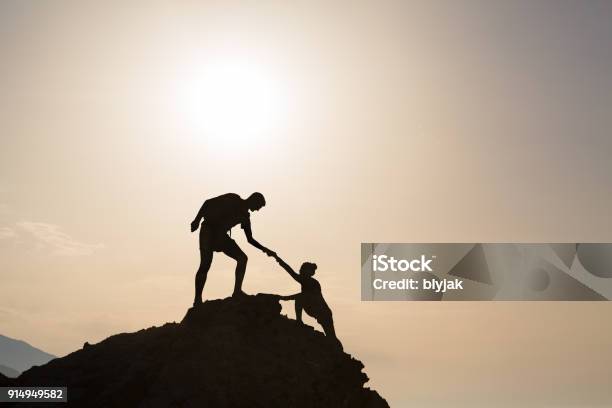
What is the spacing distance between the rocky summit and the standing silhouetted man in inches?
64.2

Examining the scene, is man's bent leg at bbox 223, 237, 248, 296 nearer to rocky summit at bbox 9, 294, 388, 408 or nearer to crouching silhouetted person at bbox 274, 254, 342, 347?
rocky summit at bbox 9, 294, 388, 408

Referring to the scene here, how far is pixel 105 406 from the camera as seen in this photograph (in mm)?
22000

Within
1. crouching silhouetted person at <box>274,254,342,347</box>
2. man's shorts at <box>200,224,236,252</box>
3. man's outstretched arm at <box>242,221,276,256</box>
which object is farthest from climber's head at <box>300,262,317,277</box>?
man's shorts at <box>200,224,236,252</box>

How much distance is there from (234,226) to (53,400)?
7.33 m

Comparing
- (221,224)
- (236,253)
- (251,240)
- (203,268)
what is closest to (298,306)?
(251,240)

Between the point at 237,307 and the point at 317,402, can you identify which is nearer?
the point at 317,402

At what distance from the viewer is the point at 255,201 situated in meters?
23.9

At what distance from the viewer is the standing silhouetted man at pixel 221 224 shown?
23656 millimetres

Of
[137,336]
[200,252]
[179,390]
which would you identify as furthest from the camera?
[137,336]

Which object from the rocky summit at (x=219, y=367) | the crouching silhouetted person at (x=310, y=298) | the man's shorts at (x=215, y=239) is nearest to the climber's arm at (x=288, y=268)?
the crouching silhouetted person at (x=310, y=298)

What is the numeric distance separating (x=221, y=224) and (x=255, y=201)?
4.07ft

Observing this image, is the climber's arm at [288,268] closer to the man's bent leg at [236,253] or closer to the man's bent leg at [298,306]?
the man's bent leg at [298,306]

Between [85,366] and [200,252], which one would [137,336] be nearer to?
[85,366]

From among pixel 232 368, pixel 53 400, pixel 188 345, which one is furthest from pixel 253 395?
pixel 53 400
